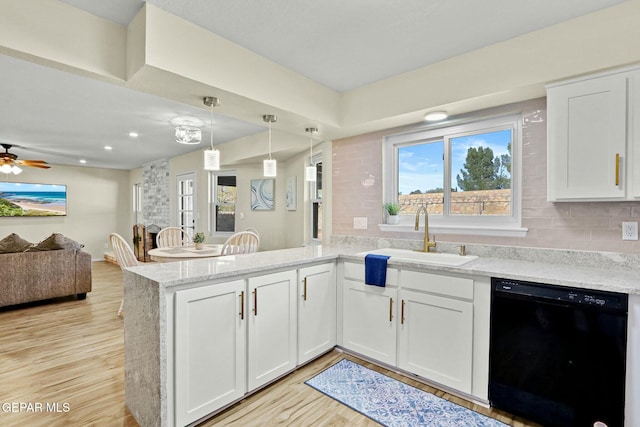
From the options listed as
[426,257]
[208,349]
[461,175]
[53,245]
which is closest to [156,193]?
[53,245]

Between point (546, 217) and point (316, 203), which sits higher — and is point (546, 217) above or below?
below

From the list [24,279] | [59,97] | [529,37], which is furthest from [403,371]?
[24,279]

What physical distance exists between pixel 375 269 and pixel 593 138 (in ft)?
5.11

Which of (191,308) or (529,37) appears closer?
(191,308)

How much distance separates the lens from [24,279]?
399 centimetres

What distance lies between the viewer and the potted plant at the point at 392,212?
3027 millimetres

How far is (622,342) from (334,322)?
1.80 metres

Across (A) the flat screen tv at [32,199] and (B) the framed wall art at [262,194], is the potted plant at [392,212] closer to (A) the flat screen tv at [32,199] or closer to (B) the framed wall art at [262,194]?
(B) the framed wall art at [262,194]

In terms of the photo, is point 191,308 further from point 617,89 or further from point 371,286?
point 617,89

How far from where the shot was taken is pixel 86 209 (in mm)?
8055

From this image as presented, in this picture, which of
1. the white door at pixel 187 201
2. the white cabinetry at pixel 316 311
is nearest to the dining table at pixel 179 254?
the white cabinetry at pixel 316 311

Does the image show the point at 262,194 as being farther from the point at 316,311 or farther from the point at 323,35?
the point at 323,35

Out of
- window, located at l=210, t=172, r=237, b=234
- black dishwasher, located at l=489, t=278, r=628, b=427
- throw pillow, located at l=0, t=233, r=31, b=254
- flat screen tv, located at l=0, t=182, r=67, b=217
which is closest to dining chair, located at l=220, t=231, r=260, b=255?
window, located at l=210, t=172, r=237, b=234

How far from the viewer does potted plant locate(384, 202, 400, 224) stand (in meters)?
3.03
